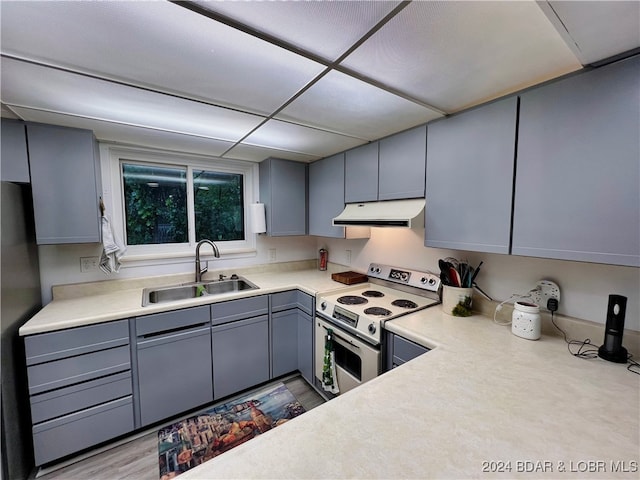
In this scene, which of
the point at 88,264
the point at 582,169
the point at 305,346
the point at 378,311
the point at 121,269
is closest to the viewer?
the point at 582,169

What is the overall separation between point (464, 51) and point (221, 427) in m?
2.58

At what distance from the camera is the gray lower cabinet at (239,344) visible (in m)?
2.04

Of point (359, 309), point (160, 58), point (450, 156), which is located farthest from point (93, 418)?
point (450, 156)

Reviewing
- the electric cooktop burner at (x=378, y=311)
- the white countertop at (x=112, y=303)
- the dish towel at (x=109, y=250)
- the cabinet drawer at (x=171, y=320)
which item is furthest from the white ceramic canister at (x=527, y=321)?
the dish towel at (x=109, y=250)

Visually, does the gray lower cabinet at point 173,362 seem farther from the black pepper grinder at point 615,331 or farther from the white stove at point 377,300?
the black pepper grinder at point 615,331

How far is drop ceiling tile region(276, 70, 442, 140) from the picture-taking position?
121 cm

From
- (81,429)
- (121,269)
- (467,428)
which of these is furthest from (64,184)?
(467,428)

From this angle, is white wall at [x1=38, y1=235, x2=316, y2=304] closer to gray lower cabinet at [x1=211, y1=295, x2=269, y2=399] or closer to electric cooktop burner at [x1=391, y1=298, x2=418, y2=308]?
gray lower cabinet at [x1=211, y1=295, x2=269, y2=399]

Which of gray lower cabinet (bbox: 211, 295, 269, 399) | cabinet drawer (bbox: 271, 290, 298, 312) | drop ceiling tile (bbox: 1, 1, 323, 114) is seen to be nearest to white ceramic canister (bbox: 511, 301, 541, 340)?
drop ceiling tile (bbox: 1, 1, 323, 114)

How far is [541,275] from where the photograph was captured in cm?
146

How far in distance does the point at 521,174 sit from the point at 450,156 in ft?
1.25

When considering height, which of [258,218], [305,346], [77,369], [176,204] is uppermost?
[176,204]

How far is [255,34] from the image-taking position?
85 centimetres

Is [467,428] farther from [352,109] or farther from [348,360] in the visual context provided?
[352,109]
